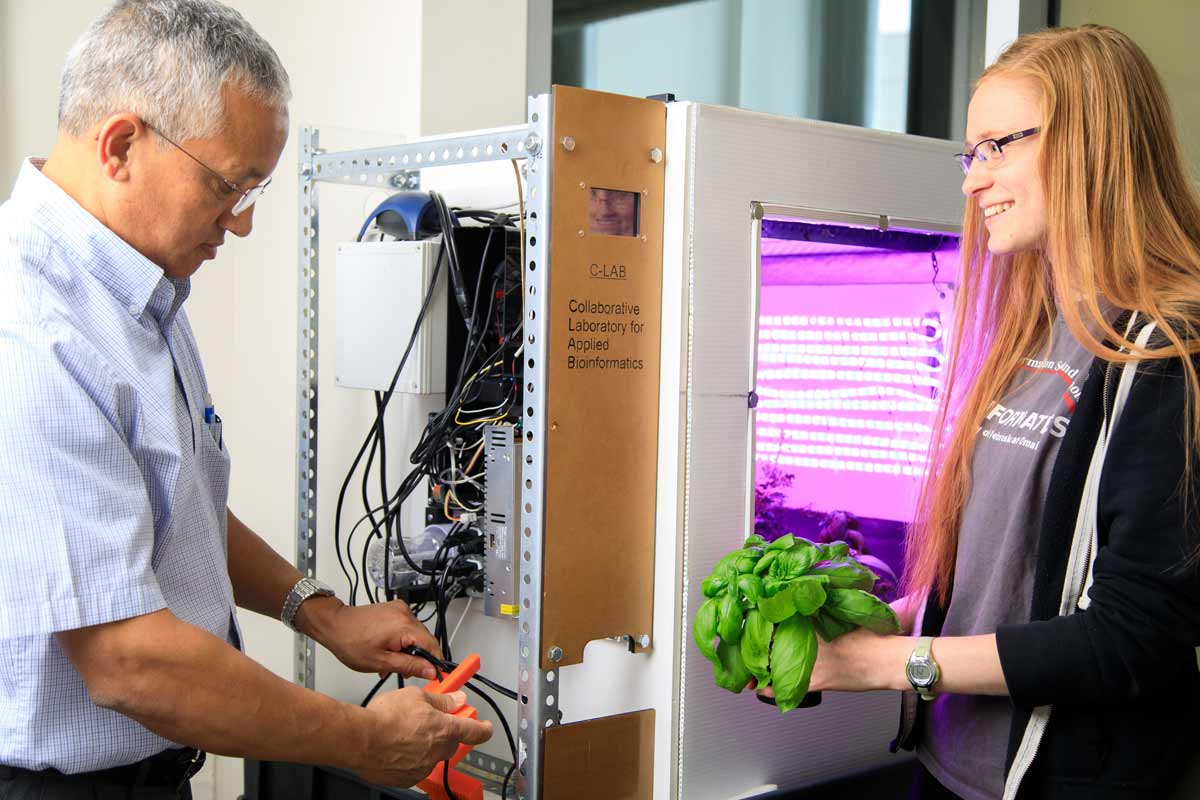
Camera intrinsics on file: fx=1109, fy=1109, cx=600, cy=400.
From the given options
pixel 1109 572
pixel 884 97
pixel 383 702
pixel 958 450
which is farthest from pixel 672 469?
pixel 884 97

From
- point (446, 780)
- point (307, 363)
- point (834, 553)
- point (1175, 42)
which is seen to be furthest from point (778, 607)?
point (1175, 42)

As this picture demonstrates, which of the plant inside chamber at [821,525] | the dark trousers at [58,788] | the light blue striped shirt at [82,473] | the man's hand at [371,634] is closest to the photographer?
the light blue striped shirt at [82,473]

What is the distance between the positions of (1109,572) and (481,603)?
3.59ft

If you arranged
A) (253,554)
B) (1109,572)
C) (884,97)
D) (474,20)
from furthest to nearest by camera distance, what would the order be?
(884,97) → (474,20) → (253,554) → (1109,572)

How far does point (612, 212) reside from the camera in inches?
59.6

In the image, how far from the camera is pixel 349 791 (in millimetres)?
1832

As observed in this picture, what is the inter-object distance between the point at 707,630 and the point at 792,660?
126 millimetres

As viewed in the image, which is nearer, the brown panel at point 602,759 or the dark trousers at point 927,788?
the dark trousers at point 927,788

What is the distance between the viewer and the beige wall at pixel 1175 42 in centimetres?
246

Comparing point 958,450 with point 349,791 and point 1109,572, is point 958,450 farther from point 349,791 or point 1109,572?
point 349,791

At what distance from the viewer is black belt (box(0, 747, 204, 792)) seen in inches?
47.3

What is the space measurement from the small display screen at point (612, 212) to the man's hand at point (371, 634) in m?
0.64

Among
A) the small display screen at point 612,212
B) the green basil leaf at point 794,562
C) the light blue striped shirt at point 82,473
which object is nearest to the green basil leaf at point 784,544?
the green basil leaf at point 794,562

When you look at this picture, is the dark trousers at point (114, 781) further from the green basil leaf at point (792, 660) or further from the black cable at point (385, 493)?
the green basil leaf at point (792, 660)
